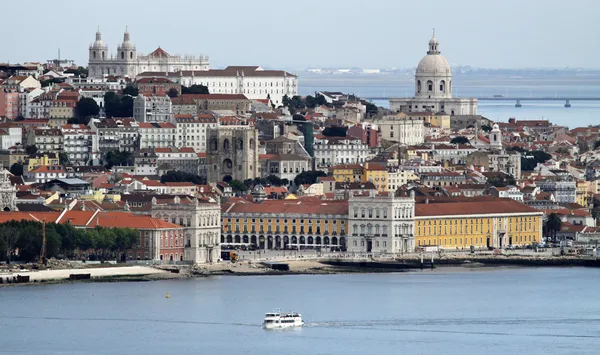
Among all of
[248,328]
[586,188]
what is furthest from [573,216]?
[248,328]

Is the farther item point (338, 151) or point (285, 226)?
point (338, 151)

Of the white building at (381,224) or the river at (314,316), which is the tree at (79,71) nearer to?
the white building at (381,224)

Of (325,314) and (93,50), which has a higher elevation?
(93,50)

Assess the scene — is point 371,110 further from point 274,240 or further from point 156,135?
point 274,240

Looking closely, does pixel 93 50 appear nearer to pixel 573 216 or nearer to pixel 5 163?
pixel 5 163

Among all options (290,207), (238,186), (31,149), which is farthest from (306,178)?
(290,207)

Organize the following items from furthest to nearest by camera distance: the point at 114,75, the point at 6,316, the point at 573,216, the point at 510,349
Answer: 1. the point at 114,75
2. the point at 573,216
3. the point at 6,316
4. the point at 510,349

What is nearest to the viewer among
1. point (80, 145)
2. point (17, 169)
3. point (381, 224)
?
point (381, 224)
